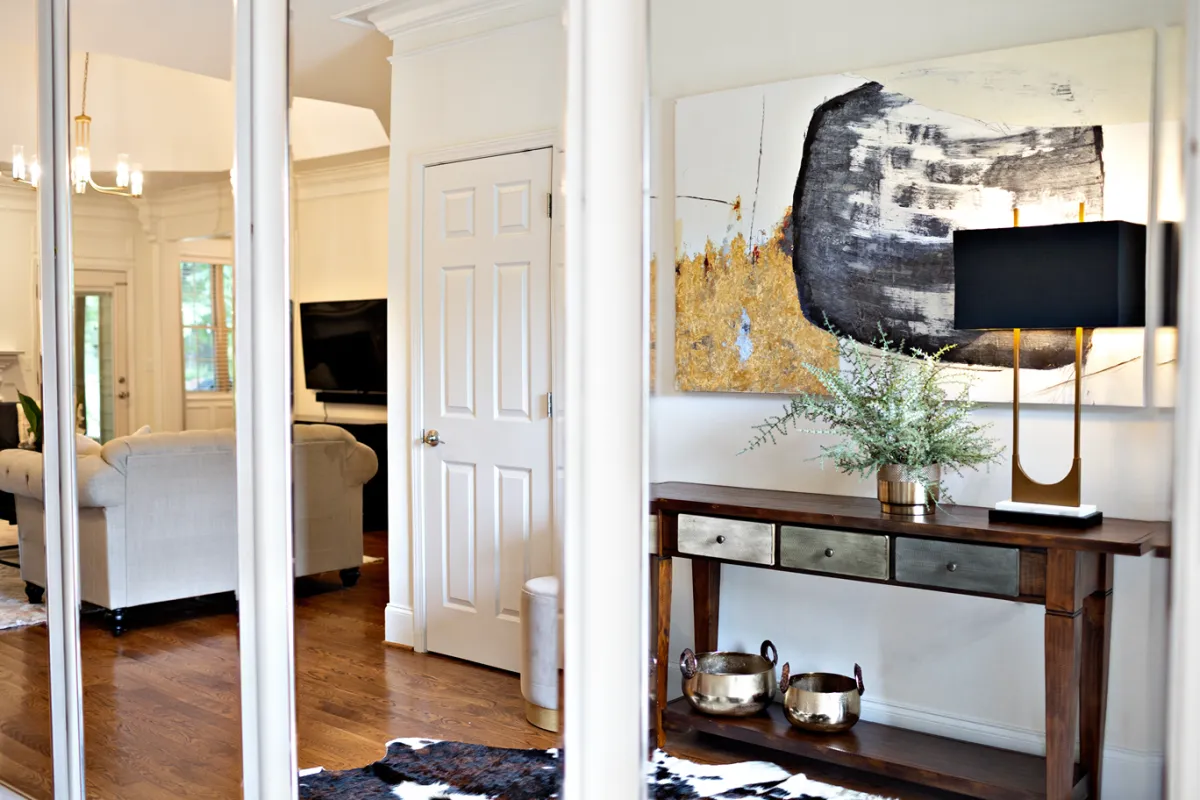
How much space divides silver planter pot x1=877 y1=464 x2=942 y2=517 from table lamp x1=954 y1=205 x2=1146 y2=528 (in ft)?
0.30

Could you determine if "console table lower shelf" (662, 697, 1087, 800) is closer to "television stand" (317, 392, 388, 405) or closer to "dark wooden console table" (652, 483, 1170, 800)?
"dark wooden console table" (652, 483, 1170, 800)

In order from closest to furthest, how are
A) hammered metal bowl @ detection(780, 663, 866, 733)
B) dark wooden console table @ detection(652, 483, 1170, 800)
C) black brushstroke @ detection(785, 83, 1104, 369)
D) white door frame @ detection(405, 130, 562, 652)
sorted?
dark wooden console table @ detection(652, 483, 1170, 800) < hammered metal bowl @ detection(780, 663, 866, 733) < black brushstroke @ detection(785, 83, 1104, 369) < white door frame @ detection(405, 130, 562, 652)

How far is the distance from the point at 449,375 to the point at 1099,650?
989mm

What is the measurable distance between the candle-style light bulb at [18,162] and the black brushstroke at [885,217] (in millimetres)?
1983

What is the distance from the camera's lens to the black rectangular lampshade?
3.79 ft

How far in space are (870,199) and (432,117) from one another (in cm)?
71

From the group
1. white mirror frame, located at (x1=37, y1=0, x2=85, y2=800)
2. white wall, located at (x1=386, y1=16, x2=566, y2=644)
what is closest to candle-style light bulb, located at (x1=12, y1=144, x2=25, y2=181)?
white mirror frame, located at (x1=37, y1=0, x2=85, y2=800)

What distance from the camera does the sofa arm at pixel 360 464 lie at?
175 cm

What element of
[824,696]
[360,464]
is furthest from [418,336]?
[824,696]

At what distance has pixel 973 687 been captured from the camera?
4.13ft

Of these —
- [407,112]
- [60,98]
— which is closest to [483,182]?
[407,112]

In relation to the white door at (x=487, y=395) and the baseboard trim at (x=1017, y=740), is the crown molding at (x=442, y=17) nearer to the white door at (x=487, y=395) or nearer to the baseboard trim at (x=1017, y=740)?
the white door at (x=487, y=395)

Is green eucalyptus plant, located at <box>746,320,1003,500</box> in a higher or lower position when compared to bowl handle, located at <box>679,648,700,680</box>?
higher

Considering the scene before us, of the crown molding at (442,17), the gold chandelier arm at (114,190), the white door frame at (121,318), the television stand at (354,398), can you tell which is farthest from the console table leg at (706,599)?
the gold chandelier arm at (114,190)
